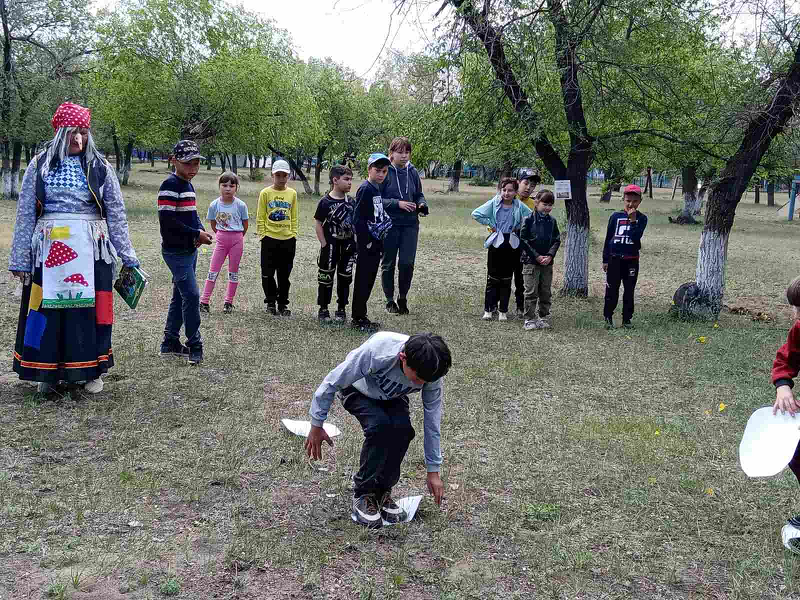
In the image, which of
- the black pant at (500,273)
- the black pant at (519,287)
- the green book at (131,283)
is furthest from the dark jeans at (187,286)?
the black pant at (519,287)

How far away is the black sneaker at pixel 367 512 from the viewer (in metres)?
3.74

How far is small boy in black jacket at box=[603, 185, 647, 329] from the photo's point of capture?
859 cm

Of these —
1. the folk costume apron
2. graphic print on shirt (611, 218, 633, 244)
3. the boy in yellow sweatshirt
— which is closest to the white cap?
the boy in yellow sweatshirt

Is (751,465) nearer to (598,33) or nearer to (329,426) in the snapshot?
(329,426)

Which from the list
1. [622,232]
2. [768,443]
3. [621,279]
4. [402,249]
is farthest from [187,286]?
[621,279]

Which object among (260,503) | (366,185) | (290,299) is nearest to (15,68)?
(290,299)

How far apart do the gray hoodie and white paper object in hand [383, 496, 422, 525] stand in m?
0.38

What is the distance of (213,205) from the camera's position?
8953 millimetres

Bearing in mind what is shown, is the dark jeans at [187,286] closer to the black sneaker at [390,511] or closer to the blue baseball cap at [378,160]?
the blue baseball cap at [378,160]

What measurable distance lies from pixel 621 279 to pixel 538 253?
3.60 ft

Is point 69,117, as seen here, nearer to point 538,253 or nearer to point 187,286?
point 187,286

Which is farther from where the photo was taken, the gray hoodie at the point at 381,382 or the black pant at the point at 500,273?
the black pant at the point at 500,273

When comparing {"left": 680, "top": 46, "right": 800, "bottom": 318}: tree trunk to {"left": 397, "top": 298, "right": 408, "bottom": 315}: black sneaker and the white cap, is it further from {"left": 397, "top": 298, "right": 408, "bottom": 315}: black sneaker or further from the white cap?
the white cap

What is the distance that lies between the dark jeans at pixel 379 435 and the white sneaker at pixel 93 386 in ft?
8.64
